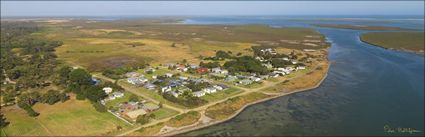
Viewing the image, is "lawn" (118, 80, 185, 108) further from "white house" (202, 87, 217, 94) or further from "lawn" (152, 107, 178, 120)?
"white house" (202, 87, 217, 94)

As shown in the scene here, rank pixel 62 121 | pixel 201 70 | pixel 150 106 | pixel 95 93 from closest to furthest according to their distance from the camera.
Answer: pixel 62 121 < pixel 150 106 < pixel 95 93 < pixel 201 70

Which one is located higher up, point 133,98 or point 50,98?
point 50,98

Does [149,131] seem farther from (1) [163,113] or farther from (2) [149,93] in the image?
(2) [149,93]

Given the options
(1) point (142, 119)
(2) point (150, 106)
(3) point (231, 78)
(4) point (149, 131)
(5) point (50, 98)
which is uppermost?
(3) point (231, 78)

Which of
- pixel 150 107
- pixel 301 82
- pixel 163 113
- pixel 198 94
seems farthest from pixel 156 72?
pixel 301 82

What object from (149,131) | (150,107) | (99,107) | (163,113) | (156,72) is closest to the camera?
(149,131)

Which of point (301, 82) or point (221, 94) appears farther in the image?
point (301, 82)

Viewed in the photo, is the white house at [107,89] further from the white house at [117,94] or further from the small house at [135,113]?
the small house at [135,113]

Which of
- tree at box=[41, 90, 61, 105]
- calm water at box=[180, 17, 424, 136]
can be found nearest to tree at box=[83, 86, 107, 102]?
tree at box=[41, 90, 61, 105]
